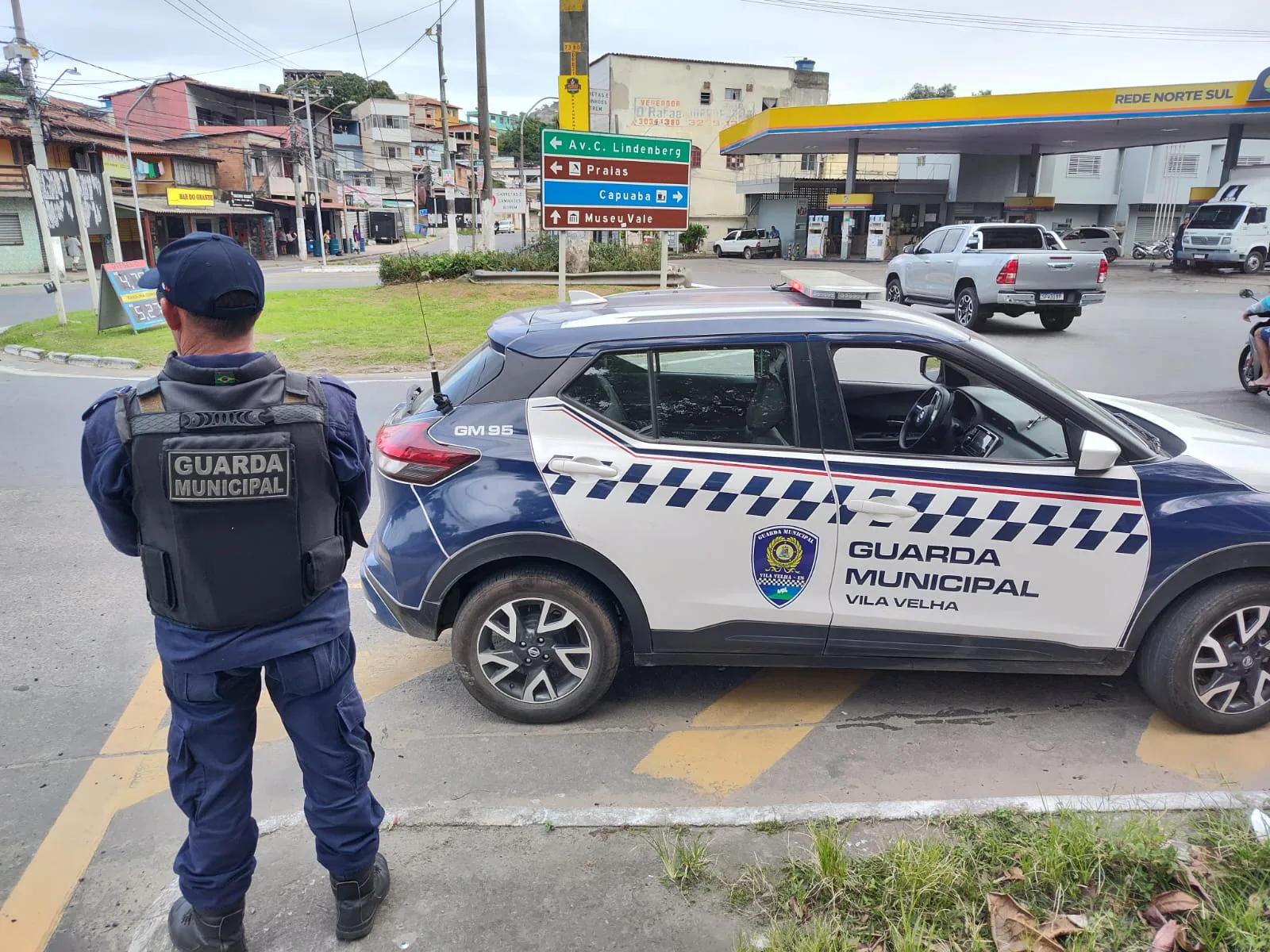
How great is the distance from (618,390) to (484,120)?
27.8 m

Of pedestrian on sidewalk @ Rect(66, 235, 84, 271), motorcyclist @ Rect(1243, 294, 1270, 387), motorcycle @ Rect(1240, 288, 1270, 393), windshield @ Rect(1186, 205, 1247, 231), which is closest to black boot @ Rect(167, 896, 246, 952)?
motorcyclist @ Rect(1243, 294, 1270, 387)

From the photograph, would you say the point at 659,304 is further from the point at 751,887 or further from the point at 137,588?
the point at 137,588

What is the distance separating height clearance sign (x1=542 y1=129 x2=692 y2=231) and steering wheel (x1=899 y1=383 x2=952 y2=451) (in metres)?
10.4

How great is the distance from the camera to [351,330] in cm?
1599

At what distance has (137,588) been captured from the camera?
5137 mm

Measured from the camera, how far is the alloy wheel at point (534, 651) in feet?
11.6

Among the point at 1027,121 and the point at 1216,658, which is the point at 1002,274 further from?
the point at 1027,121

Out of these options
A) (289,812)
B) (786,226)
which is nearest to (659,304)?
(289,812)

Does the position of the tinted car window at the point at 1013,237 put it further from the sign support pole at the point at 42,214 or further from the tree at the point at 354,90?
the tree at the point at 354,90

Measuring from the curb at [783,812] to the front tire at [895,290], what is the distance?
54.6 feet

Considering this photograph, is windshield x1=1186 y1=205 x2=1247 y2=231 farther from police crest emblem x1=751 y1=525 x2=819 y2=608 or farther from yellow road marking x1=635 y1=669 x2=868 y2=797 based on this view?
police crest emblem x1=751 y1=525 x2=819 y2=608

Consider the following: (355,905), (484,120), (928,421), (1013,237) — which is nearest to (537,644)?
(355,905)

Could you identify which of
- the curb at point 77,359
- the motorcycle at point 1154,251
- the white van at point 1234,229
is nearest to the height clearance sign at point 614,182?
the curb at point 77,359

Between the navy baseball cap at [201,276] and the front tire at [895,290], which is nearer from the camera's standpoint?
the navy baseball cap at [201,276]
